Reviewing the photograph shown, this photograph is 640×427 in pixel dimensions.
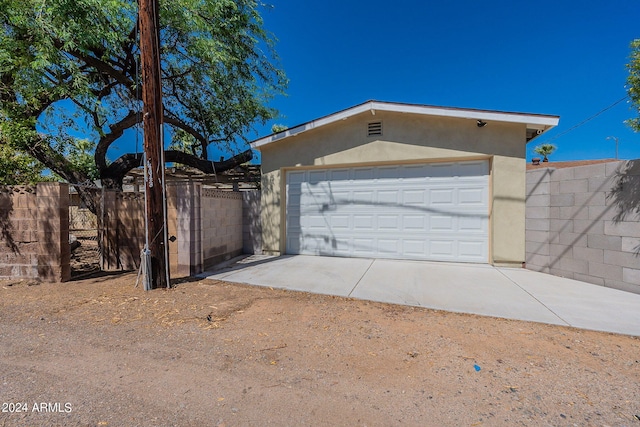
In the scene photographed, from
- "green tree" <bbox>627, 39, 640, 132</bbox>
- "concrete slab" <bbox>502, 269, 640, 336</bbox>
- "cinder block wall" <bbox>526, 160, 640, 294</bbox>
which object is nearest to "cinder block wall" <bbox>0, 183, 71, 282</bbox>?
"concrete slab" <bbox>502, 269, 640, 336</bbox>

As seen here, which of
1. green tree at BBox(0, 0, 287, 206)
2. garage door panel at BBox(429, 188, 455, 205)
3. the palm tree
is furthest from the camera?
the palm tree

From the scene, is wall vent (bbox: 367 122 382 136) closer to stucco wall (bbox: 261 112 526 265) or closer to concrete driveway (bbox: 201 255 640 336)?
stucco wall (bbox: 261 112 526 265)

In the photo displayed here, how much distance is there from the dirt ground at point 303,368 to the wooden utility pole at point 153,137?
103 cm

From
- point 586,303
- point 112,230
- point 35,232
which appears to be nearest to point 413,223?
point 586,303

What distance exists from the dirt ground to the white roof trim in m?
4.55

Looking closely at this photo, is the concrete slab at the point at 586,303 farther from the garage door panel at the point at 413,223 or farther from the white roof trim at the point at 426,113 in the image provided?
the white roof trim at the point at 426,113

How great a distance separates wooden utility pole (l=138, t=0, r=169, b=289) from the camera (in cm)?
462

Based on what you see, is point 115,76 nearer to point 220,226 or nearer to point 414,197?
point 220,226

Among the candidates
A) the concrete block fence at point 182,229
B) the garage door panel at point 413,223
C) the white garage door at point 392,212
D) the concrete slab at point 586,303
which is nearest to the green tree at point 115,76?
the concrete block fence at point 182,229

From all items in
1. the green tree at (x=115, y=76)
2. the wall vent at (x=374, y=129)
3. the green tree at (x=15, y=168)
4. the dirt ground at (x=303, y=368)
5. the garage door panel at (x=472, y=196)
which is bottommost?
the dirt ground at (x=303, y=368)

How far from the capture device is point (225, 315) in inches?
147

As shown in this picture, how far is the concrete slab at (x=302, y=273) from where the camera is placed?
4.99 m

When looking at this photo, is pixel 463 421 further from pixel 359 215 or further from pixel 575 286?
pixel 359 215

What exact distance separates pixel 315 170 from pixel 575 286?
5914mm
